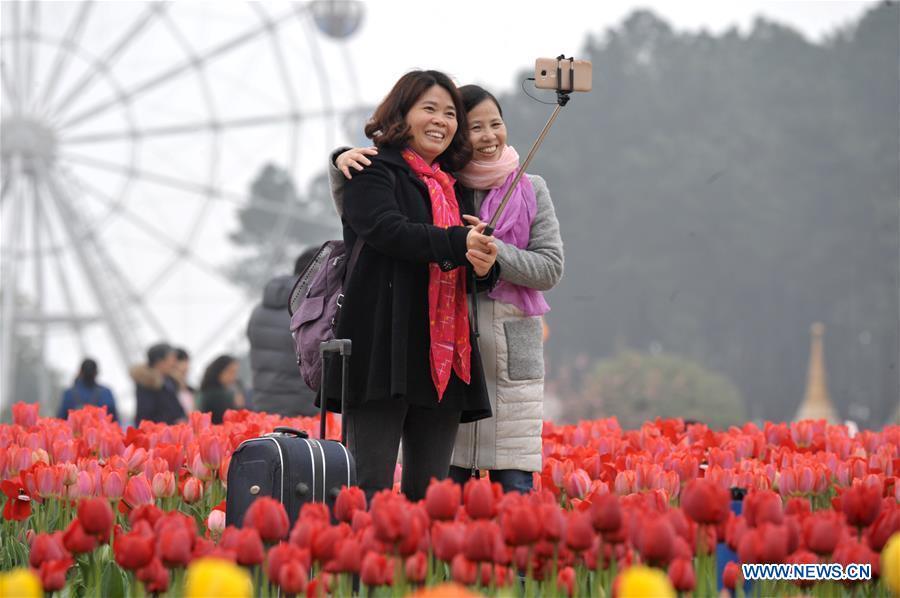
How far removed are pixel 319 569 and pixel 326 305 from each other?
125cm

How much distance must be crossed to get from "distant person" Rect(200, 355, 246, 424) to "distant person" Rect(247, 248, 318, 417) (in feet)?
5.21

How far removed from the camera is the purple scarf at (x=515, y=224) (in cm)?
487

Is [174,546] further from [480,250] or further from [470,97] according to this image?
[470,97]

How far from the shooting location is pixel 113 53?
26125 mm

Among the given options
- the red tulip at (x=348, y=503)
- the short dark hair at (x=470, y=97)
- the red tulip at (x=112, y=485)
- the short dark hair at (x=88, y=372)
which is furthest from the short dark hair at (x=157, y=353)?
the red tulip at (x=348, y=503)

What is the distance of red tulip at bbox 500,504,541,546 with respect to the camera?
3.22m

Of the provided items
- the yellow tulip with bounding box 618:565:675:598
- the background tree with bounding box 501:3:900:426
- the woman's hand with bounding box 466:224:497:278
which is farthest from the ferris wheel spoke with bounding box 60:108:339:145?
the background tree with bounding box 501:3:900:426

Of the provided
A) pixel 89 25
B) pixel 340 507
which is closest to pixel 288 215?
pixel 89 25

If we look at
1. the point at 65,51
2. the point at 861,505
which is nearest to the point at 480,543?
the point at 861,505

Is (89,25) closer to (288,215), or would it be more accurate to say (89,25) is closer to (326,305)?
(288,215)

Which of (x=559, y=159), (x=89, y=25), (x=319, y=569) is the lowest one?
(x=319, y=569)

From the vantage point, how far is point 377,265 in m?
4.55

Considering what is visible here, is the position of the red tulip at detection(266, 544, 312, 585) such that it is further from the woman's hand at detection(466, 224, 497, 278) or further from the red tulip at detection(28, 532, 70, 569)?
the woman's hand at detection(466, 224, 497, 278)

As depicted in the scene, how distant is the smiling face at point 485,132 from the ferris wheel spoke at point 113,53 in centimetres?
2007
